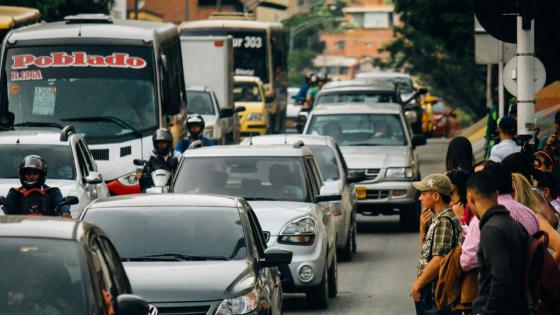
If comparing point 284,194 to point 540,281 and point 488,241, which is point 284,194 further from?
point 488,241

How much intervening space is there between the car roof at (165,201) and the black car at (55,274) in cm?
362

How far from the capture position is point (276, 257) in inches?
422

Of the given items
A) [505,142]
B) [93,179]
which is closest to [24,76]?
[93,179]

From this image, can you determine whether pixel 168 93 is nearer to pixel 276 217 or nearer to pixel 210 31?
pixel 276 217

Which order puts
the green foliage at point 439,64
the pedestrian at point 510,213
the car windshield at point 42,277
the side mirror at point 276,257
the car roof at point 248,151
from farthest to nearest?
the green foliage at point 439,64, the car roof at point 248,151, the side mirror at point 276,257, the pedestrian at point 510,213, the car windshield at point 42,277

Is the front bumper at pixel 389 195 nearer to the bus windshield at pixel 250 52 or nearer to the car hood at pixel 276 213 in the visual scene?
A: the car hood at pixel 276 213

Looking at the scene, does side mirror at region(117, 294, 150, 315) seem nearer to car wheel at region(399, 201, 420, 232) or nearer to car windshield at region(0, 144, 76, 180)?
car windshield at region(0, 144, 76, 180)

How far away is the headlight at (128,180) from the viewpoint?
804 inches

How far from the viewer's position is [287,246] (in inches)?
575

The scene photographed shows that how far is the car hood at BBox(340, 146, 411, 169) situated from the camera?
22.8 meters

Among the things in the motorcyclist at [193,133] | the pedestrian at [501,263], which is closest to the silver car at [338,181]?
the motorcyclist at [193,133]

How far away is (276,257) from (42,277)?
11.7 ft

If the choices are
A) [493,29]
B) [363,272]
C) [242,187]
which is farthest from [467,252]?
[363,272]

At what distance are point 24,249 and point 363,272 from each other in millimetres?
11027
